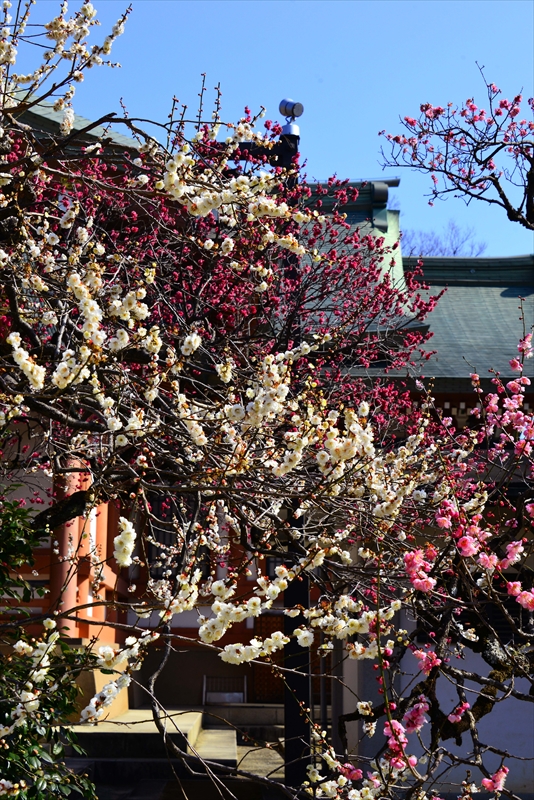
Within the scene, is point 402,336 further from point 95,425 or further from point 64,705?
point 64,705

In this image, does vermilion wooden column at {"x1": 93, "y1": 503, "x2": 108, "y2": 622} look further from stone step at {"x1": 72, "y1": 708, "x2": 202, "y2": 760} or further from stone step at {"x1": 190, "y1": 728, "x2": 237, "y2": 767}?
stone step at {"x1": 190, "y1": 728, "x2": 237, "y2": 767}

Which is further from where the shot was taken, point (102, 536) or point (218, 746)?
point (102, 536)

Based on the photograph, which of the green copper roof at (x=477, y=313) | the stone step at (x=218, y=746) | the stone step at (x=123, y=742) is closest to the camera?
the stone step at (x=218, y=746)

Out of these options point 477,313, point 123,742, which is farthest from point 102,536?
point 477,313

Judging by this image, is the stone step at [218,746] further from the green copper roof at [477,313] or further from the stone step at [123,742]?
the green copper roof at [477,313]

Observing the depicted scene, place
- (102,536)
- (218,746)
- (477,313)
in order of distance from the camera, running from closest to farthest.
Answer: (218,746) < (102,536) < (477,313)

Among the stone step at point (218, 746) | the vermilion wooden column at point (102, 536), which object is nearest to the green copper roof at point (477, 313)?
the stone step at point (218, 746)

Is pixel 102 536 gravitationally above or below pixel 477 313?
below

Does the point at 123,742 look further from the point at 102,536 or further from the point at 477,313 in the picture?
the point at 477,313

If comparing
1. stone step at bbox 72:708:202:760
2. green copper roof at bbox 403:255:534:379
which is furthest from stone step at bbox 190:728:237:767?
green copper roof at bbox 403:255:534:379

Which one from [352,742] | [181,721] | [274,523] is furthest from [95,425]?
[181,721]

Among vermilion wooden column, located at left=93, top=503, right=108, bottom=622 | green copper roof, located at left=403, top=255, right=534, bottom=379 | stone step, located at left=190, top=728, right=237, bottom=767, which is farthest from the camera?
vermilion wooden column, located at left=93, top=503, right=108, bottom=622

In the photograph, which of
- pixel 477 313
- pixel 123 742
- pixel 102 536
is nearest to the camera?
pixel 123 742

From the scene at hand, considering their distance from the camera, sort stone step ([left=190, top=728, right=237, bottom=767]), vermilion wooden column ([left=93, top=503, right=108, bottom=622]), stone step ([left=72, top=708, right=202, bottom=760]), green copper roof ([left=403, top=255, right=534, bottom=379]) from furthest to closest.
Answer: vermilion wooden column ([left=93, top=503, right=108, bottom=622]), green copper roof ([left=403, top=255, right=534, bottom=379]), stone step ([left=72, top=708, right=202, bottom=760]), stone step ([left=190, top=728, right=237, bottom=767])
